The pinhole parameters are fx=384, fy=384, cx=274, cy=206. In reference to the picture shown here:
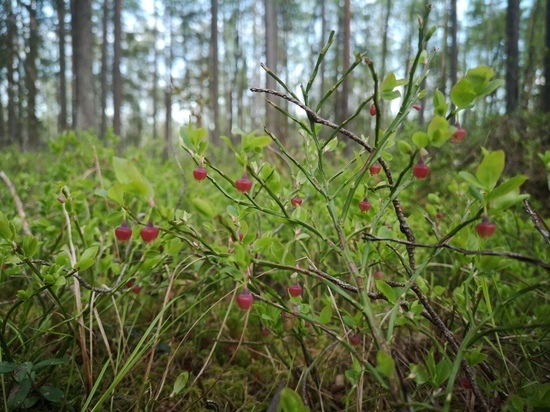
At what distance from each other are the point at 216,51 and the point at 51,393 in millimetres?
13099

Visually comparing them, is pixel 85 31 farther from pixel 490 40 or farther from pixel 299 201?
pixel 490 40

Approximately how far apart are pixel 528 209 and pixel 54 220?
6.64 ft

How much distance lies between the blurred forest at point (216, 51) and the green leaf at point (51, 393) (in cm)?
433

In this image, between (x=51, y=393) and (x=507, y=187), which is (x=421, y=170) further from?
(x=51, y=393)

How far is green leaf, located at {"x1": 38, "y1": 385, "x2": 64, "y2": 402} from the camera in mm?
1098

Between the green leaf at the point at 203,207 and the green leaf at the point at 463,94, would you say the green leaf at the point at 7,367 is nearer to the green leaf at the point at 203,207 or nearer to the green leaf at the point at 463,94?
the green leaf at the point at 203,207

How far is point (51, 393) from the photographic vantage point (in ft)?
3.65

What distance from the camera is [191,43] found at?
2325 cm

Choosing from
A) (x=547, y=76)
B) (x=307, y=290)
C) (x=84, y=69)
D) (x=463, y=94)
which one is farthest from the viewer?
(x=84, y=69)

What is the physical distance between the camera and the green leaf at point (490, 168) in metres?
0.68

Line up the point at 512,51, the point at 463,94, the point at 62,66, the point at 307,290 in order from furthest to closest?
the point at 62,66
the point at 512,51
the point at 307,290
the point at 463,94

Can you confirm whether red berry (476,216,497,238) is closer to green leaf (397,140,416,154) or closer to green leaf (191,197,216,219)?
green leaf (397,140,416,154)

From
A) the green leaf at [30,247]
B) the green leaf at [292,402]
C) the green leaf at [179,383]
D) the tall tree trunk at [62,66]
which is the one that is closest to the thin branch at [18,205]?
the green leaf at [30,247]

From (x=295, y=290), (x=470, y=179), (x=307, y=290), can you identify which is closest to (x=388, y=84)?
(x=470, y=179)
